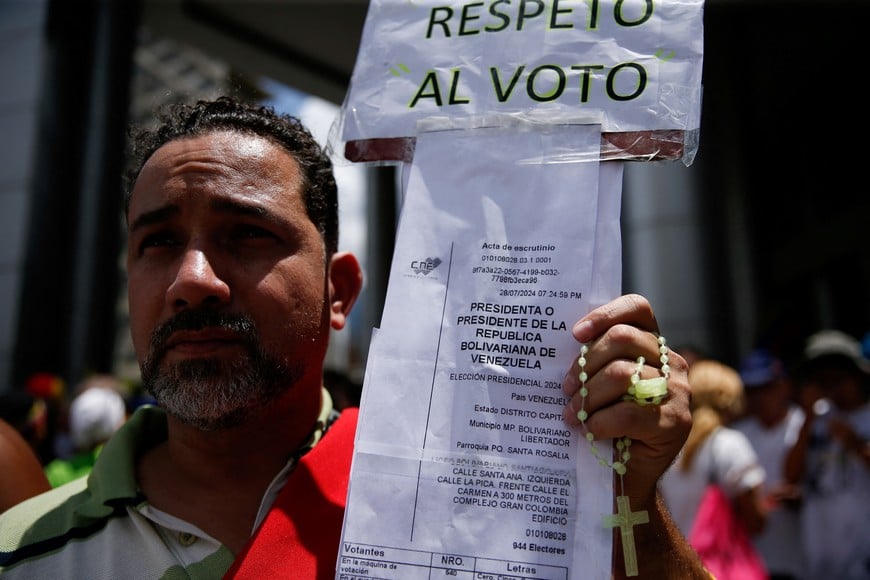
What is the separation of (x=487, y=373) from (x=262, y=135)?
80cm

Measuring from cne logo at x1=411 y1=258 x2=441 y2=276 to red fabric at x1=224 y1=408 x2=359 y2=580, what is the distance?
0.45m

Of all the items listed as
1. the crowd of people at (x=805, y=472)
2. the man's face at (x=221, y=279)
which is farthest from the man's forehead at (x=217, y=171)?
the crowd of people at (x=805, y=472)

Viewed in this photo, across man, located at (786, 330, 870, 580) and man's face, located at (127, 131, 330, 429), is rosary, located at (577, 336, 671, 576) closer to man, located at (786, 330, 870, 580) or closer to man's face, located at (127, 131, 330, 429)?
man's face, located at (127, 131, 330, 429)

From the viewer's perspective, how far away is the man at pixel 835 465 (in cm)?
363

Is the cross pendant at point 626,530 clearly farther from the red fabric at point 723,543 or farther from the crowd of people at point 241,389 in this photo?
the red fabric at point 723,543

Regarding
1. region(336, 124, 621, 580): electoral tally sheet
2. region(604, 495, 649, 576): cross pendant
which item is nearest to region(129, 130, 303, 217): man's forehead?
region(336, 124, 621, 580): electoral tally sheet

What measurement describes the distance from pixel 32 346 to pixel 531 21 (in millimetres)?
6526

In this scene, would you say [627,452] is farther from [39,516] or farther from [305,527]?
[39,516]

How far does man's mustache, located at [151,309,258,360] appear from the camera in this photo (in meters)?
1.31

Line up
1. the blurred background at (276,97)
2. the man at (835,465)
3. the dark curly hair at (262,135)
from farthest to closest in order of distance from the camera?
the blurred background at (276,97), the man at (835,465), the dark curly hair at (262,135)

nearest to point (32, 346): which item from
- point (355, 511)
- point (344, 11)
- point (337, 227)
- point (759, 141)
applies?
point (344, 11)

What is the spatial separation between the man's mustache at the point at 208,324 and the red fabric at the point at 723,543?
7.39 feet

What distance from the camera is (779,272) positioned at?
1059 cm

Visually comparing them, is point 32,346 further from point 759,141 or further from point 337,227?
point 759,141
